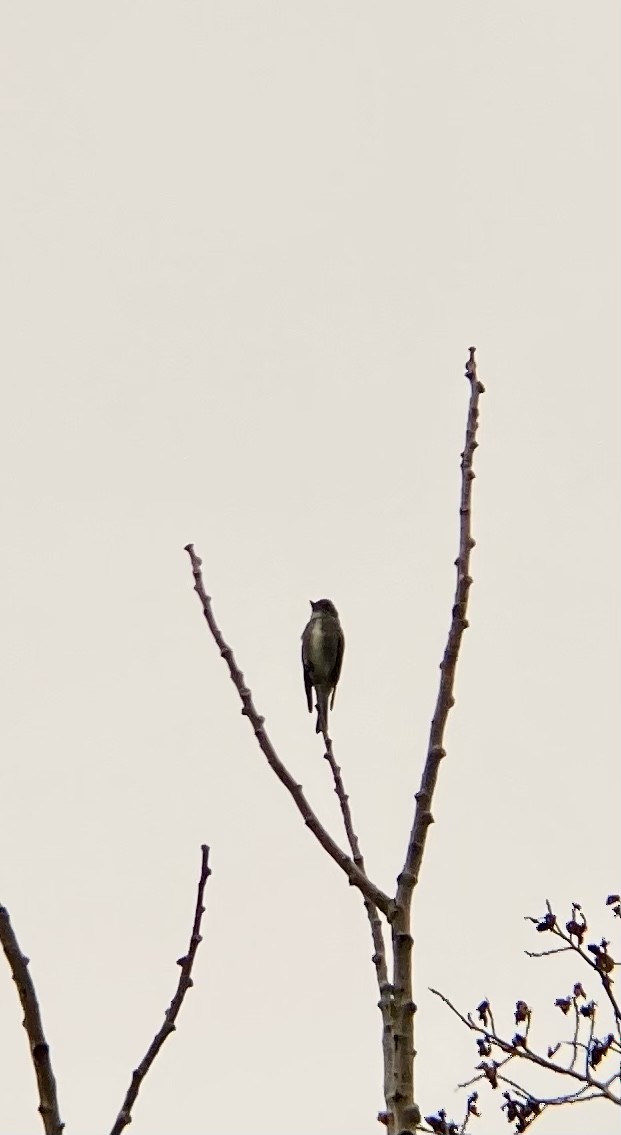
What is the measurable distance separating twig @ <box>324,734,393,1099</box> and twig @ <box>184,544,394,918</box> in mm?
115

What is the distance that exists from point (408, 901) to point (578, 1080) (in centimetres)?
368

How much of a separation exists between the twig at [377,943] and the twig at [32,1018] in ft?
2.78

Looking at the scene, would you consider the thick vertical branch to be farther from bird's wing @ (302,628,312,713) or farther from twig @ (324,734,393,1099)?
bird's wing @ (302,628,312,713)

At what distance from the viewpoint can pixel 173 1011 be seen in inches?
124

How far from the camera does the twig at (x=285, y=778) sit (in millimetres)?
3275

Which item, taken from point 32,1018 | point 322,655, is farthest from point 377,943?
point 322,655

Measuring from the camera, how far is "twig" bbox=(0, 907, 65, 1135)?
8.64 feet

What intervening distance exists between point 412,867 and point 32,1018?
97 cm

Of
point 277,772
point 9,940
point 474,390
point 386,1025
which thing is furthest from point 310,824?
point 474,390

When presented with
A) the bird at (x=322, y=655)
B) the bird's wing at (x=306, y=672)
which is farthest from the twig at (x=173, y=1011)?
the bird's wing at (x=306, y=672)

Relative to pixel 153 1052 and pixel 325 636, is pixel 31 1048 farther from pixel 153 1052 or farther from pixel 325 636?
pixel 325 636

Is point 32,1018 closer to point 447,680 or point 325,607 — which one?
point 447,680

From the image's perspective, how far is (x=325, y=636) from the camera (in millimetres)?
12195

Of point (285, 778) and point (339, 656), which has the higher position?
point (339, 656)
